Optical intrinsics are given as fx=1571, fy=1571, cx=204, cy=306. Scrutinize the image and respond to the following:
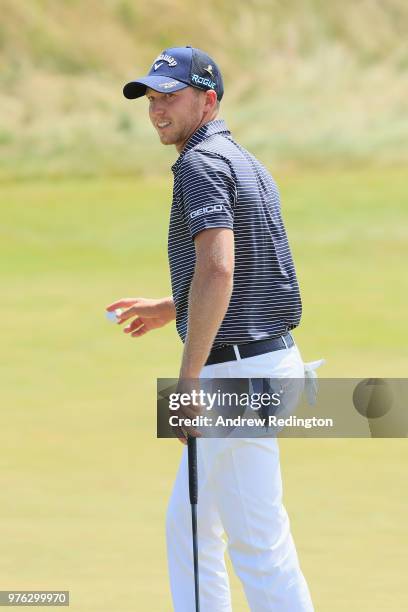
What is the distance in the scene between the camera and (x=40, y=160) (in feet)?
101

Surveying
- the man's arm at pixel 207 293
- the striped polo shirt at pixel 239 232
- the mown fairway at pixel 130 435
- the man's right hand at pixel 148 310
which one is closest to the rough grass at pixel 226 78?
the mown fairway at pixel 130 435

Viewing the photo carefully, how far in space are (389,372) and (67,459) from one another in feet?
10.8

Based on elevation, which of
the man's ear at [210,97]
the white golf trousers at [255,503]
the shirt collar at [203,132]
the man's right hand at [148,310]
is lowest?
the white golf trousers at [255,503]

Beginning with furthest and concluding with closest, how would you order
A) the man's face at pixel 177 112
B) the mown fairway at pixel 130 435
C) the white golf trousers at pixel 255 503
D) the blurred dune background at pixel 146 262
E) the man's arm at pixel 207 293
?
the blurred dune background at pixel 146 262 → the mown fairway at pixel 130 435 → the man's face at pixel 177 112 → the white golf trousers at pixel 255 503 → the man's arm at pixel 207 293

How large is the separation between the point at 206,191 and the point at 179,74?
1.19 ft

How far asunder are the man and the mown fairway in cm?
95

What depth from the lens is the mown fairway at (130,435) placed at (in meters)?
5.08

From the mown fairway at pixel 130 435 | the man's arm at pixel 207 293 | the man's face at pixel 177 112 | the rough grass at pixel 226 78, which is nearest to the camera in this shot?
the man's arm at pixel 207 293

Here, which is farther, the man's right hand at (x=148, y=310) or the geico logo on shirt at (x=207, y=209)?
the man's right hand at (x=148, y=310)

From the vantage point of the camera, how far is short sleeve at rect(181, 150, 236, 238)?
11.7 feet

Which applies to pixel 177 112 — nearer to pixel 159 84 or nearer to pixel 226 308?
pixel 159 84

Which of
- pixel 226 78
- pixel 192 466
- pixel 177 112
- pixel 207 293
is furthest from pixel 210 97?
pixel 226 78

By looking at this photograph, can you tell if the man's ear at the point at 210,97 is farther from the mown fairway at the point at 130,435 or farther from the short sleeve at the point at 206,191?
the mown fairway at the point at 130,435

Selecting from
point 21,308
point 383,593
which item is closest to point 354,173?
point 21,308
